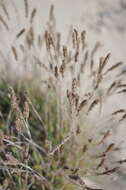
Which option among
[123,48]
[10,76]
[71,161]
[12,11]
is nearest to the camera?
[71,161]

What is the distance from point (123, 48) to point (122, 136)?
560 millimetres

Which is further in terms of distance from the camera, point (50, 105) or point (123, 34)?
point (123, 34)

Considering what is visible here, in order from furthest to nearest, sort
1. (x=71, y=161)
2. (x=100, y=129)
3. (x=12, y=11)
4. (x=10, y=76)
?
1. (x=12, y=11)
2. (x=10, y=76)
3. (x=100, y=129)
4. (x=71, y=161)

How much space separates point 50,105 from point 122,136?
0.37m

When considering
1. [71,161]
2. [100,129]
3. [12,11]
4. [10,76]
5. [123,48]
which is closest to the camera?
[71,161]

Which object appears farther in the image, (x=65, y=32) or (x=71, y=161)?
(x=65, y=32)

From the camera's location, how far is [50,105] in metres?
1.75

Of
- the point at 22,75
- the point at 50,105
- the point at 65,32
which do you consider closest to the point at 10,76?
the point at 22,75

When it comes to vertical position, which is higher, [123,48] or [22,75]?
[123,48]

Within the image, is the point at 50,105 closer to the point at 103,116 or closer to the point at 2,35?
the point at 103,116

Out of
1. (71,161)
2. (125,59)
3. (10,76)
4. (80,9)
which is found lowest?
(71,161)

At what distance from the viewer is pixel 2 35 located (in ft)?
6.73

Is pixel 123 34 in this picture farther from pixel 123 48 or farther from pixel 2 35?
pixel 2 35

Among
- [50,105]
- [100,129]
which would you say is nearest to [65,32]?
[50,105]
